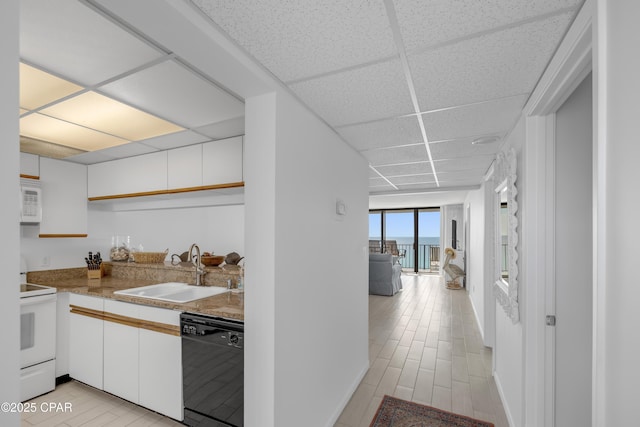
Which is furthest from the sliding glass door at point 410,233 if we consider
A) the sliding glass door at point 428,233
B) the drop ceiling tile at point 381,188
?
the drop ceiling tile at point 381,188

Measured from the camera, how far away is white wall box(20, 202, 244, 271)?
3.70 meters

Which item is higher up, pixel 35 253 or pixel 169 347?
pixel 35 253

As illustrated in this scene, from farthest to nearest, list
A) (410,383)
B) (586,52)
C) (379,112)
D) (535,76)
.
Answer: (410,383), (379,112), (535,76), (586,52)

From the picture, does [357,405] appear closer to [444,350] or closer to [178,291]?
[444,350]

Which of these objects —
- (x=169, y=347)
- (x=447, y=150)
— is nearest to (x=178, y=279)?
(x=169, y=347)

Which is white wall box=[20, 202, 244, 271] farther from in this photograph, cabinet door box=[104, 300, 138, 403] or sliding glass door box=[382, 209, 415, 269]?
sliding glass door box=[382, 209, 415, 269]

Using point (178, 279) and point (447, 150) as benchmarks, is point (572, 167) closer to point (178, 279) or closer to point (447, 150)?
point (447, 150)

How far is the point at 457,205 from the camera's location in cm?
941

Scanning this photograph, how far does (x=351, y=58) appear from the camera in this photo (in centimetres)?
137

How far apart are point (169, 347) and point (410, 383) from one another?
2216 mm

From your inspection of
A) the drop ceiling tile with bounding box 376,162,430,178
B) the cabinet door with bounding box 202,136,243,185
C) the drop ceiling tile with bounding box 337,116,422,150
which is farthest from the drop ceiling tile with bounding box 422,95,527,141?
the cabinet door with bounding box 202,136,243,185

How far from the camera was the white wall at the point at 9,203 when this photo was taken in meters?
0.62

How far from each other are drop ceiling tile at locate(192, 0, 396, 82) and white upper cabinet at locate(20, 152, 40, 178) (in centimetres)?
317

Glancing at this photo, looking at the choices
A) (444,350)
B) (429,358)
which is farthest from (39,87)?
(444,350)
